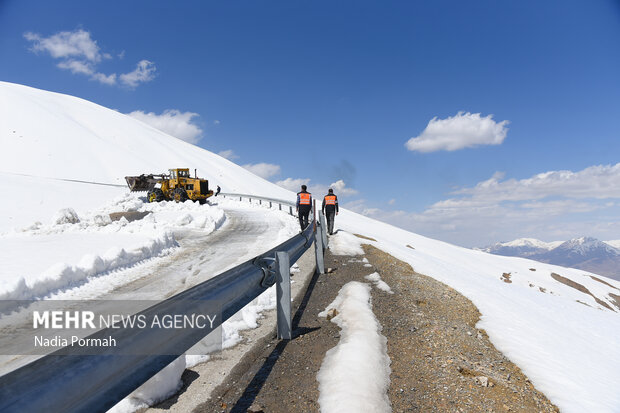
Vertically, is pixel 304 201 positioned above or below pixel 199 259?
above

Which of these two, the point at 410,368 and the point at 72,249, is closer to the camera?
the point at 410,368

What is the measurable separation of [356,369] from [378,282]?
388 cm

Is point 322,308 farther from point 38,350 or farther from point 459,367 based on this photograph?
point 38,350

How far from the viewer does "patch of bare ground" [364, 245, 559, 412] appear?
2.94 metres

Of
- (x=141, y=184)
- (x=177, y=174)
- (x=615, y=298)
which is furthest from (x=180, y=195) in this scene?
(x=615, y=298)

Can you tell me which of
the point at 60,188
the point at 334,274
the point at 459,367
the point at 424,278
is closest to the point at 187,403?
the point at 459,367

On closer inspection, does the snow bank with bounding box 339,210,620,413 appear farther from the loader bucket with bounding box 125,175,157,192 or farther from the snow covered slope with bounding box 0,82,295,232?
the loader bucket with bounding box 125,175,157,192

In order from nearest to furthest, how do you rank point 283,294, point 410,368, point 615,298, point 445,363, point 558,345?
point 410,368 < point 445,363 < point 283,294 < point 558,345 < point 615,298

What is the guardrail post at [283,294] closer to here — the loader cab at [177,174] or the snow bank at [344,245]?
the snow bank at [344,245]

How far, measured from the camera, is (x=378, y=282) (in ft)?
23.0

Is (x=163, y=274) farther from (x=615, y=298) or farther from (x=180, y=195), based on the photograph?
(x=615, y=298)

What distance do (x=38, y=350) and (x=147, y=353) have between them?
374 cm

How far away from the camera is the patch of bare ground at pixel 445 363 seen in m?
2.94

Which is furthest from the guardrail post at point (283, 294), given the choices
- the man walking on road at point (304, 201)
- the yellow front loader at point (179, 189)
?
the yellow front loader at point (179, 189)
